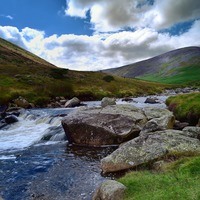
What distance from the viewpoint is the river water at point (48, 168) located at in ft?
53.7

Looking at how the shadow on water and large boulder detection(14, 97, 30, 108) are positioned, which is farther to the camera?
large boulder detection(14, 97, 30, 108)

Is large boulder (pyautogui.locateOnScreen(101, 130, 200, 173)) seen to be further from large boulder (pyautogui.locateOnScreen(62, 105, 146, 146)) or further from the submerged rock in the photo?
the submerged rock

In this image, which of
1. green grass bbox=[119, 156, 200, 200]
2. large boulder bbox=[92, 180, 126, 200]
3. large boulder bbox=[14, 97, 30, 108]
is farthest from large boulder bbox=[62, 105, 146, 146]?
large boulder bbox=[14, 97, 30, 108]

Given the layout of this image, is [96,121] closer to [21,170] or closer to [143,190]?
[21,170]

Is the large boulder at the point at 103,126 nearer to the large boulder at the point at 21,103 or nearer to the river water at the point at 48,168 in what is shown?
the river water at the point at 48,168

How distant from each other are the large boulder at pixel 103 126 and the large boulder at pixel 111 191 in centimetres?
1315

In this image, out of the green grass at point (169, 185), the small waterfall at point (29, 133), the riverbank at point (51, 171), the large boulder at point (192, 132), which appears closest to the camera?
the green grass at point (169, 185)

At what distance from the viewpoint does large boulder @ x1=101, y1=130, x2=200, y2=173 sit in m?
18.5

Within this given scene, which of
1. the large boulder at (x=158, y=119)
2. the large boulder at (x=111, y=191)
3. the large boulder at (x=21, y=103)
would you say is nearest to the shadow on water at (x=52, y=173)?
the large boulder at (x=111, y=191)

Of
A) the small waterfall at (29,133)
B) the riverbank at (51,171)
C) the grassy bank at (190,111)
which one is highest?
the grassy bank at (190,111)

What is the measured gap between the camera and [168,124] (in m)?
27.8

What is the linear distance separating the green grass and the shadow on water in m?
3.27

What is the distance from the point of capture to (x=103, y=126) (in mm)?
27484

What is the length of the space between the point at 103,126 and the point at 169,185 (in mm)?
15162
